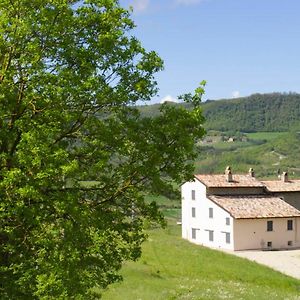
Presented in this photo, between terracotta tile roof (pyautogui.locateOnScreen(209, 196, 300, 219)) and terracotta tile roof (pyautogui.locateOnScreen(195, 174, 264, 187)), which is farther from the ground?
terracotta tile roof (pyautogui.locateOnScreen(195, 174, 264, 187))

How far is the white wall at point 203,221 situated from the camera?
67.4m

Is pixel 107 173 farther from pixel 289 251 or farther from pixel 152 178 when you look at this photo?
pixel 289 251

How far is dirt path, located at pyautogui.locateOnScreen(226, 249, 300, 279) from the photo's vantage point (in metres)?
50.0

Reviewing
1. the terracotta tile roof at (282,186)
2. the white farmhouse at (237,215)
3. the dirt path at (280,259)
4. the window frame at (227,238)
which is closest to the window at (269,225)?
the white farmhouse at (237,215)

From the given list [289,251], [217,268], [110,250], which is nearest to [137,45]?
[110,250]

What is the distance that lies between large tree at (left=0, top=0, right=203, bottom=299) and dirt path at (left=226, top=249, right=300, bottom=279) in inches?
1345

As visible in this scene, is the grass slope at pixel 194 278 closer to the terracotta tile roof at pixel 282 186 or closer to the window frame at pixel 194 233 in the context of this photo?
the window frame at pixel 194 233

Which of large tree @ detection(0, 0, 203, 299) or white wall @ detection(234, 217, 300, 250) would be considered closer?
large tree @ detection(0, 0, 203, 299)

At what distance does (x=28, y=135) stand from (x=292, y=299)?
23118 millimetres

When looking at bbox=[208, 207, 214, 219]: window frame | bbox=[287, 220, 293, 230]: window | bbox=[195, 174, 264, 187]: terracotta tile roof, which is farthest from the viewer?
bbox=[195, 174, 264, 187]: terracotta tile roof

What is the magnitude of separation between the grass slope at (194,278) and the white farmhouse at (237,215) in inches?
289

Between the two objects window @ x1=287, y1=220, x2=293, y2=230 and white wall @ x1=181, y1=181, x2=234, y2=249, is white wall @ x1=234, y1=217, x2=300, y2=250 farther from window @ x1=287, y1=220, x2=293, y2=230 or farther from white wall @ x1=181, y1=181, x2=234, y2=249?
white wall @ x1=181, y1=181, x2=234, y2=249

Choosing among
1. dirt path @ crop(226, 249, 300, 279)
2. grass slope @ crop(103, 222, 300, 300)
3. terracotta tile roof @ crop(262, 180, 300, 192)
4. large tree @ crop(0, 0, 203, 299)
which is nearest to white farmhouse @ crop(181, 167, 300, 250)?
terracotta tile roof @ crop(262, 180, 300, 192)

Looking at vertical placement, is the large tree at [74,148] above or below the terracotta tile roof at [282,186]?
above
